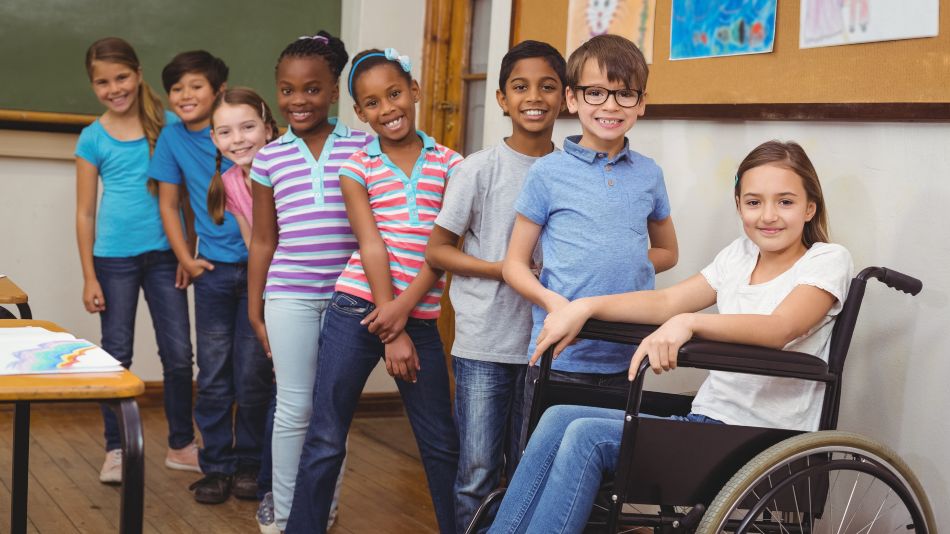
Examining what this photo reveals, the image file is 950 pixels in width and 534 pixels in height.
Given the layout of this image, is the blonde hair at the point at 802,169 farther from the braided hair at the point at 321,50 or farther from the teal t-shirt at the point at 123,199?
the teal t-shirt at the point at 123,199

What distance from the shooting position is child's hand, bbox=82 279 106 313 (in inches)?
121

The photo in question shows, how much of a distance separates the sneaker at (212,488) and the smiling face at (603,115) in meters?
1.53

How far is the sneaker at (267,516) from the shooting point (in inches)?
104

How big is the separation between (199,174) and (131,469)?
1706 millimetres

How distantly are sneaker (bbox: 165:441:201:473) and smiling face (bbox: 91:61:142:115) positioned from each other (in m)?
1.00

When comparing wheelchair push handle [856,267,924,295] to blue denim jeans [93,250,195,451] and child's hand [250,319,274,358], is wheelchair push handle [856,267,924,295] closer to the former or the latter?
child's hand [250,319,274,358]

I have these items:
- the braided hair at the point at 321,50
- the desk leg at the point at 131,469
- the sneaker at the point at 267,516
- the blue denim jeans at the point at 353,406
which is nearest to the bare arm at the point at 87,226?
the sneaker at the point at 267,516

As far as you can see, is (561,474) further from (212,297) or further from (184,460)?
(184,460)

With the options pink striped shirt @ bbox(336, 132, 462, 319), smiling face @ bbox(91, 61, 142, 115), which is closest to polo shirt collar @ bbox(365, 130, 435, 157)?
pink striped shirt @ bbox(336, 132, 462, 319)

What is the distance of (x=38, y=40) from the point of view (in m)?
3.65

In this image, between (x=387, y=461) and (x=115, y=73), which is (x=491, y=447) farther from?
→ (x=115, y=73)

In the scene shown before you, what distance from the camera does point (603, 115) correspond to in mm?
1927

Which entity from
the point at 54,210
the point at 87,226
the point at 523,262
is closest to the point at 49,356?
the point at 523,262

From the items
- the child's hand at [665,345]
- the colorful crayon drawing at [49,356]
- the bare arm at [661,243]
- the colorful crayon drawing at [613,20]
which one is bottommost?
the colorful crayon drawing at [49,356]
